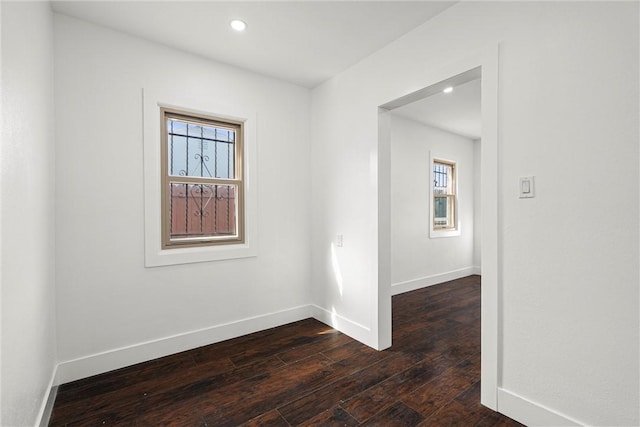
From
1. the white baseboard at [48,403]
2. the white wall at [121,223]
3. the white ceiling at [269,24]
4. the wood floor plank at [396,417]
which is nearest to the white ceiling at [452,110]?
the white ceiling at [269,24]

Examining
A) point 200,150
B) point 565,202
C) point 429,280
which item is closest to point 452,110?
point 429,280

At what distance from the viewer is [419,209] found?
4898 millimetres

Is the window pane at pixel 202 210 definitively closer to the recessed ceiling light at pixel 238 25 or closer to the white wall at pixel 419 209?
the recessed ceiling light at pixel 238 25

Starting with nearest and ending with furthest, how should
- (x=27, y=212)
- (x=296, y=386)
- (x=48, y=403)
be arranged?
(x=27, y=212)
(x=48, y=403)
(x=296, y=386)

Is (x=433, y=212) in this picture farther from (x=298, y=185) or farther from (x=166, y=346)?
(x=166, y=346)

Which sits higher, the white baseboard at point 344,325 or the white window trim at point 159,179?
the white window trim at point 159,179

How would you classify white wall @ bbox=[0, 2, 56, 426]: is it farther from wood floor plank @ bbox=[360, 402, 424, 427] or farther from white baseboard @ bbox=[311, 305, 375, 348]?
white baseboard @ bbox=[311, 305, 375, 348]

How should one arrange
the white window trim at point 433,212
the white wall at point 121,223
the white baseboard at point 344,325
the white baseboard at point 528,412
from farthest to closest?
the white window trim at point 433,212
the white baseboard at point 344,325
the white wall at point 121,223
the white baseboard at point 528,412

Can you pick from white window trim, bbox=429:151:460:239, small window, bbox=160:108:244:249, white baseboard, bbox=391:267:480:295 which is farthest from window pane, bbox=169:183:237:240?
white window trim, bbox=429:151:460:239

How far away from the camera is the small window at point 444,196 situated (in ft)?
17.5

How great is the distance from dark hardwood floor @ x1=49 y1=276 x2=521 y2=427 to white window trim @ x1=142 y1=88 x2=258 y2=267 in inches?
33.4

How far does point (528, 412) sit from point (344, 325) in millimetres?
1641

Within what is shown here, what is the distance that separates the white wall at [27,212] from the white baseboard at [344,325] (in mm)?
2270

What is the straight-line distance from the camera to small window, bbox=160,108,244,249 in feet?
8.91
